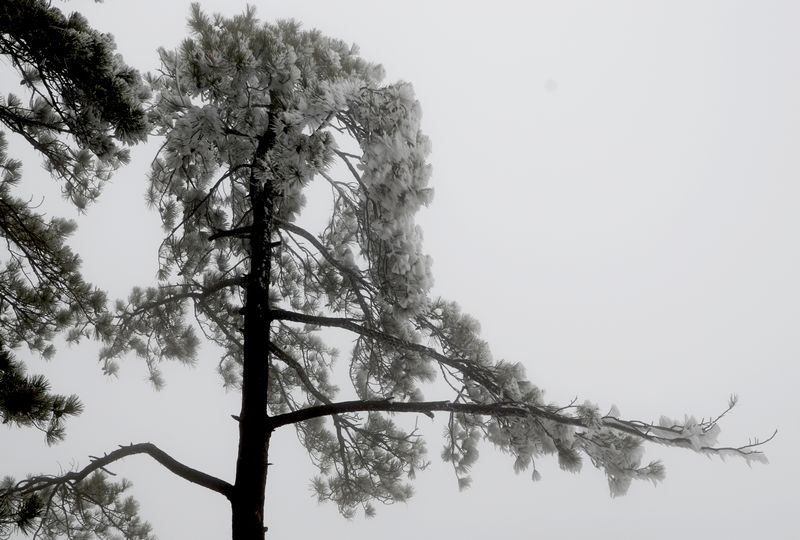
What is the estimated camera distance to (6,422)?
2283mm

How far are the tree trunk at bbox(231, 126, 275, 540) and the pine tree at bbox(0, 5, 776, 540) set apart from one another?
1cm

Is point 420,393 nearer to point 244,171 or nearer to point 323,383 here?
point 323,383

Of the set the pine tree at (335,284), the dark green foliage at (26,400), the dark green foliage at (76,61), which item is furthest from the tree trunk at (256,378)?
the dark green foliage at (26,400)

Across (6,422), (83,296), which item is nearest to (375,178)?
(6,422)

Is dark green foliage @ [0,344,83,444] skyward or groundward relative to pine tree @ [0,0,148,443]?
groundward

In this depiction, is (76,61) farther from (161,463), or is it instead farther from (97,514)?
(97,514)

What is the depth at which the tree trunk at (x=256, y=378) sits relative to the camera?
3.42 m

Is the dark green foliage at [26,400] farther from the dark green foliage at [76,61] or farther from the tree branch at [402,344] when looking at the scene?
the tree branch at [402,344]

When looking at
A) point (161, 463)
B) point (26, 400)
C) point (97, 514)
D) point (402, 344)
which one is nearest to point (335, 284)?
point (402, 344)

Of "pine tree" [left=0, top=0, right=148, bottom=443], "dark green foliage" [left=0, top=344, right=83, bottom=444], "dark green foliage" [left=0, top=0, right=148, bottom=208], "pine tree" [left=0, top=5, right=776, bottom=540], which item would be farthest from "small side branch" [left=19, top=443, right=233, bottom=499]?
"dark green foliage" [left=0, top=0, right=148, bottom=208]

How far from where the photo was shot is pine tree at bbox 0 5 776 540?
324 centimetres

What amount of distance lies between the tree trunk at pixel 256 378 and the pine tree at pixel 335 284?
0.04ft

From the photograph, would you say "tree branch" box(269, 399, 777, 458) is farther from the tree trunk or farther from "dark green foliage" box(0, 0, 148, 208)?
"dark green foliage" box(0, 0, 148, 208)

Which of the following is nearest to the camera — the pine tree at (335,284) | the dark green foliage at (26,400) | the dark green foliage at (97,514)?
the dark green foliage at (26,400)
